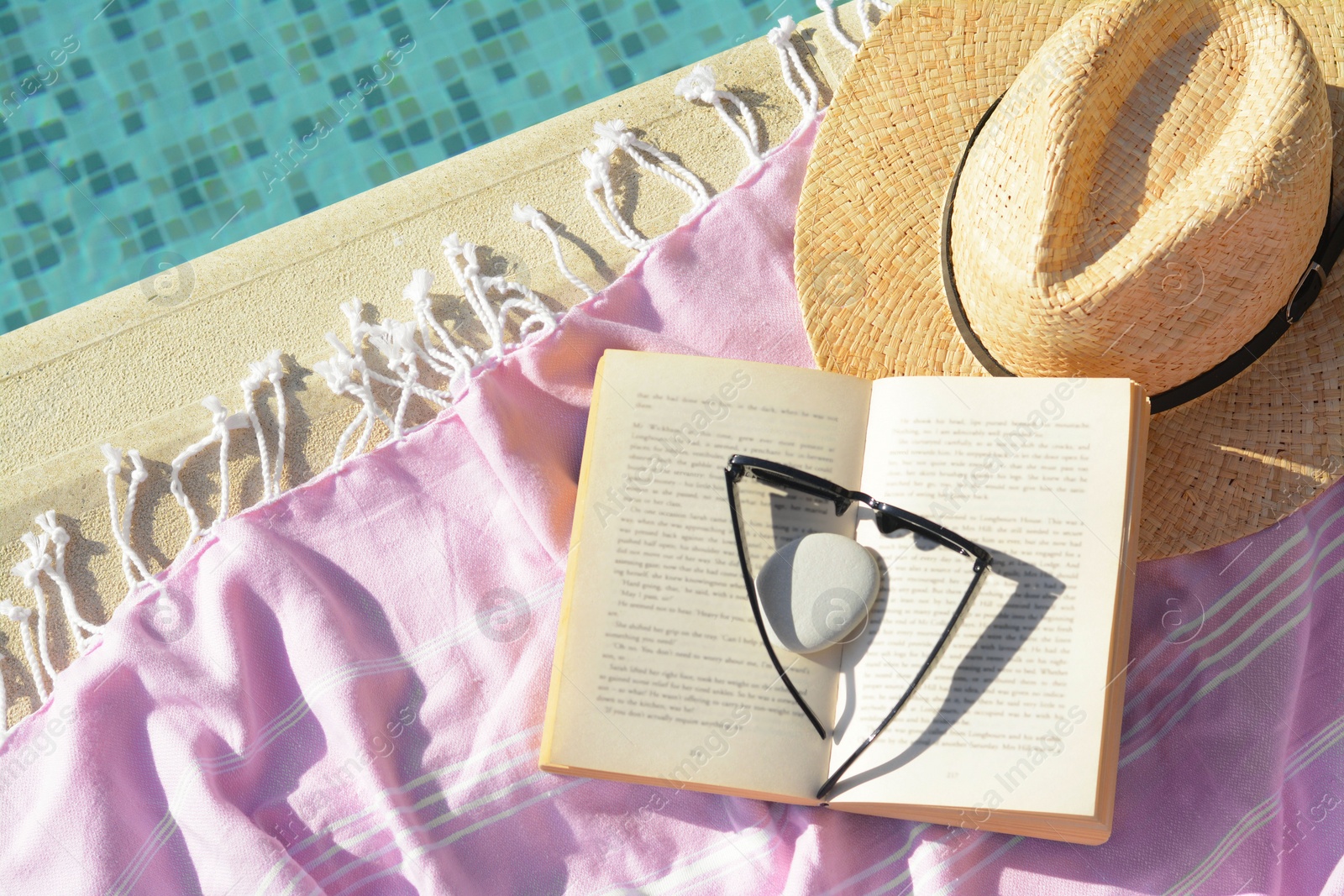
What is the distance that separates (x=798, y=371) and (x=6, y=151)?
52.4 inches

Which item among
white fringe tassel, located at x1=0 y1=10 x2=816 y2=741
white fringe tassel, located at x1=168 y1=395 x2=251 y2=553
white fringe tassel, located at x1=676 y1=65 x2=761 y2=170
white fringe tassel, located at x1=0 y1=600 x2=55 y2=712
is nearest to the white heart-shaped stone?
white fringe tassel, located at x1=0 y1=10 x2=816 y2=741

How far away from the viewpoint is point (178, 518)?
1164mm

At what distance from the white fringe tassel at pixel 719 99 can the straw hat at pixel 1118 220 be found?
20 centimetres

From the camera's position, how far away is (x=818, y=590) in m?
0.89

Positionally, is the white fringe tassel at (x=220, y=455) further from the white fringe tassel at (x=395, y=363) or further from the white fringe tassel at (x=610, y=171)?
the white fringe tassel at (x=610, y=171)

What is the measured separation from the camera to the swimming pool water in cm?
150

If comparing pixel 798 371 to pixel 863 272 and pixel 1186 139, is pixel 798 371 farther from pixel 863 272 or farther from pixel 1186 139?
pixel 1186 139

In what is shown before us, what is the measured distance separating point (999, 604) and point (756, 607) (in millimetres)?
212

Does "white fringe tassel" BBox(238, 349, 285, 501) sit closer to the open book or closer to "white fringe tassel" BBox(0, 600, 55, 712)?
"white fringe tassel" BBox(0, 600, 55, 712)

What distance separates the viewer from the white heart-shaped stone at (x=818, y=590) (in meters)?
0.88

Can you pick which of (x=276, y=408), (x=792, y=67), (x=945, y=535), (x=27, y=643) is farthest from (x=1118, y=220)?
(x=27, y=643)

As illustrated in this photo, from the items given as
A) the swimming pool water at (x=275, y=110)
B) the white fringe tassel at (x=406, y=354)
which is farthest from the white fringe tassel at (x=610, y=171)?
the swimming pool water at (x=275, y=110)

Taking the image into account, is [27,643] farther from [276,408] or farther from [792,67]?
[792,67]

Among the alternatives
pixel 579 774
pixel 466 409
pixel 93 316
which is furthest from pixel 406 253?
pixel 579 774
